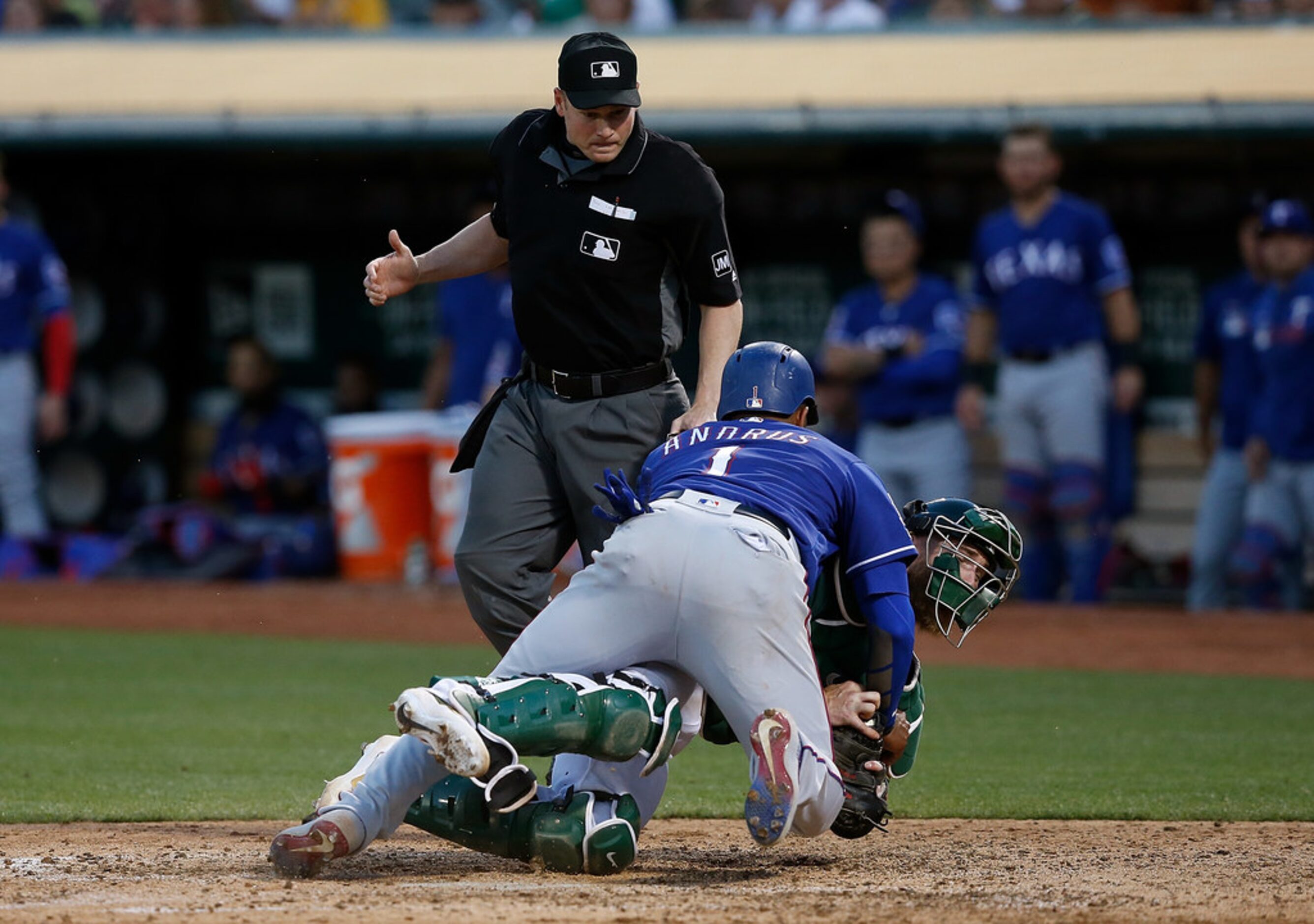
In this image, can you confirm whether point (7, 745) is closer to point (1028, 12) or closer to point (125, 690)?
point (125, 690)

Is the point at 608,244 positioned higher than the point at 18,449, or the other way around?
the point at 608,244

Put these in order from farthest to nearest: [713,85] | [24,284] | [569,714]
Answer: [24,284], [713,85], [569,714]

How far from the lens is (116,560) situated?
11.9 meters

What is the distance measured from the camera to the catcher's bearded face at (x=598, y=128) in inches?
187

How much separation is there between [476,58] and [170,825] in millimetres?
7386

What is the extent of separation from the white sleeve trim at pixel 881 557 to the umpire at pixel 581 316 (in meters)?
0.68

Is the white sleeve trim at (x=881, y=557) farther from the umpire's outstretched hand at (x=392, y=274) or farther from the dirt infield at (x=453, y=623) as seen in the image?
the dirt infield at (x=453, y=623)

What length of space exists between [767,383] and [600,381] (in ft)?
1.84

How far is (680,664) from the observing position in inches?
164

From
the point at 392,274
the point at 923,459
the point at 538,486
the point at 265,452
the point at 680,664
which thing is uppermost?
the point at 392,274

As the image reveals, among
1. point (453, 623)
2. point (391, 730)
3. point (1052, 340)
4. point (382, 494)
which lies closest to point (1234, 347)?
point (1052, 340)

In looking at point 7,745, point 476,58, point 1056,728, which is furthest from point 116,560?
point 1056,728

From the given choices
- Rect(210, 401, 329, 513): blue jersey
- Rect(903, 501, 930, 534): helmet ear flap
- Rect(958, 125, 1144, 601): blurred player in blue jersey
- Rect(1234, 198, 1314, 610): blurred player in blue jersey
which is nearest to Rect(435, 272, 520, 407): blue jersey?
Rect(210, 401, 329, 513): blue jersey

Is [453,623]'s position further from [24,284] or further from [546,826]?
[546,826]
